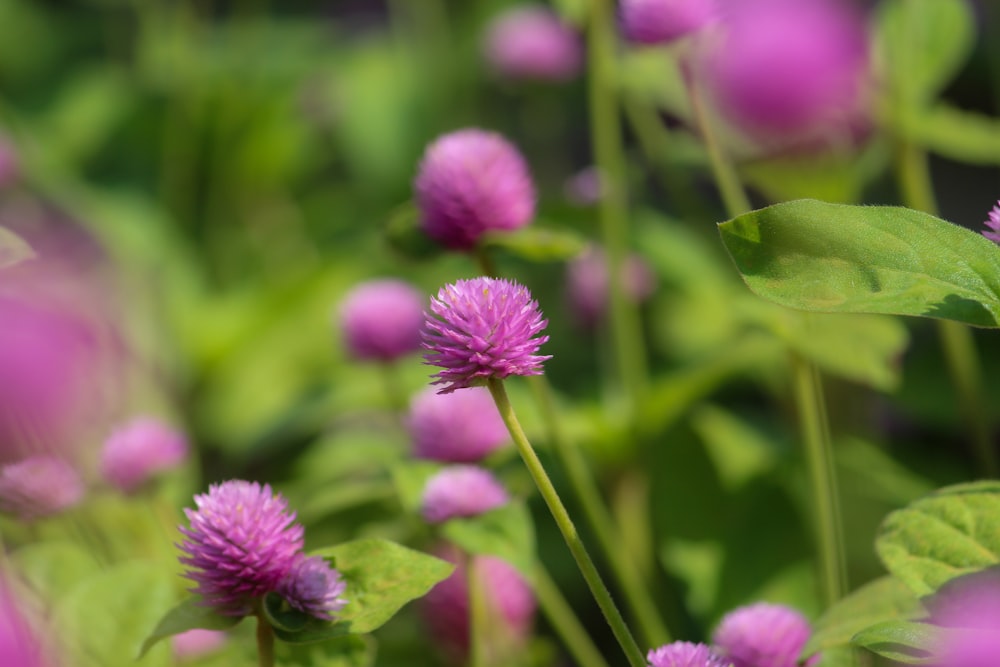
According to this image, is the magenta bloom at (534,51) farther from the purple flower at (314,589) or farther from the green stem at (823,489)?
the purple flower at (314,589)

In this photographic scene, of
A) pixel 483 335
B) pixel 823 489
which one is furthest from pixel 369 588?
pixel 823 489

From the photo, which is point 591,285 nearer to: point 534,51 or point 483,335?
point 534,51

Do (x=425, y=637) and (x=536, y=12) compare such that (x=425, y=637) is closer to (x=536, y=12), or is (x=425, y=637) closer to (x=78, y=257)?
(x=78, y=257)

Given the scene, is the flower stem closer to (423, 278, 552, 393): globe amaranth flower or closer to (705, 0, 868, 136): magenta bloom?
(423, 278, 552, 393): globe amaranth flower

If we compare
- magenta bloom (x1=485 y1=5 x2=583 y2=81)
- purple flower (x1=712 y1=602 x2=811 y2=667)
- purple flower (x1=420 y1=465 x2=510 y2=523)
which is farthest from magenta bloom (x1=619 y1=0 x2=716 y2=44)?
magenta bloom (x1=485 y1=5 x2=583 y2=81)

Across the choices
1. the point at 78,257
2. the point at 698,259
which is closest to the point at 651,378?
the point at 698,259

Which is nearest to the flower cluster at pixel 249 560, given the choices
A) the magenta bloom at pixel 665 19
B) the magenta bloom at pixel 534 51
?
the magenta bloom at pixel 665 19
